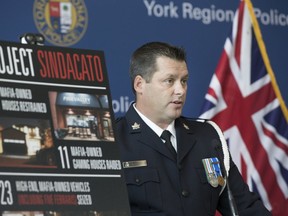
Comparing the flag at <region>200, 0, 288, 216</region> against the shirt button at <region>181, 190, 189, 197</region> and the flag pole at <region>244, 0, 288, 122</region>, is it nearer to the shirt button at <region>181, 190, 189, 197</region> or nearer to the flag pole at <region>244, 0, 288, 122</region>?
the flag pole at <region>244, 0, 288, 122</region>

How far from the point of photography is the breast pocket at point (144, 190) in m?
3.32

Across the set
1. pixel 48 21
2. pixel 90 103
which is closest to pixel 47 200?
pixel 90 103

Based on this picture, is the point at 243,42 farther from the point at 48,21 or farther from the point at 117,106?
the point at 48,21

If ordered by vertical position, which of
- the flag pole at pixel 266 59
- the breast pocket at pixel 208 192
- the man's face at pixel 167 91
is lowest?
the breast pocket at pixel 208 192

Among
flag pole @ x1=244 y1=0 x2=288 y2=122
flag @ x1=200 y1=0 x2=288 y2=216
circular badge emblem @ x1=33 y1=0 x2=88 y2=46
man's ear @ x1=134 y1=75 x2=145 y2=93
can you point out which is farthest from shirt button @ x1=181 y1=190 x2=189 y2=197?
flag pole @ x1=244 y1=0 x2=288 y2=122

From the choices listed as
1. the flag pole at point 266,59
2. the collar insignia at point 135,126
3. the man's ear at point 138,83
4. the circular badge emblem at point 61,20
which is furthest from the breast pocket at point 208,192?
the flag pole at point 266,59

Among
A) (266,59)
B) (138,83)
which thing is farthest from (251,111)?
(138,83)

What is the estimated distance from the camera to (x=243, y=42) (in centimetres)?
502

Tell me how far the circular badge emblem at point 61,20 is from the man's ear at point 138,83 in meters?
1.01

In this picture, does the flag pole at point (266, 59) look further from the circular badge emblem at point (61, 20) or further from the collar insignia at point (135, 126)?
the collar insignia at point (135, 126)

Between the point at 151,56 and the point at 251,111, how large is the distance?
1.65 m

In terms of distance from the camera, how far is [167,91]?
11.3 ft

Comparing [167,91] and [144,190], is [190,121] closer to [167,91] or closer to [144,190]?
[167,91]

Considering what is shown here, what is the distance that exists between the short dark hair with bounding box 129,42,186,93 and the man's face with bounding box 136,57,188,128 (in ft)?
0.07
